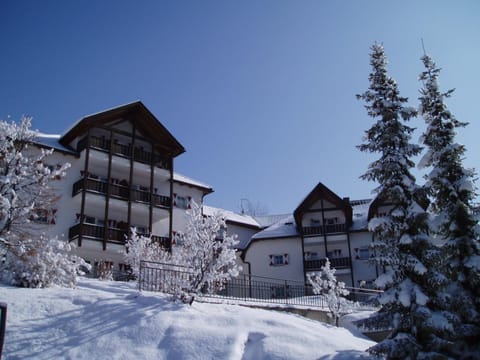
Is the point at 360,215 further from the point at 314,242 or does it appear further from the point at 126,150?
the point at 126,150

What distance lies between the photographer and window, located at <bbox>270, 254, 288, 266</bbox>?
145 feet

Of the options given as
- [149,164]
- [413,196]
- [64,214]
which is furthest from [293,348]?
[149,164]

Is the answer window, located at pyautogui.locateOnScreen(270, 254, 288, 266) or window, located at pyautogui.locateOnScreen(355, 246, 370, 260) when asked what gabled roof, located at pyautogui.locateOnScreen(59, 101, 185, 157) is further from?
window, located at pyautogui.locateOnScreen(355, 246, 370, 260)

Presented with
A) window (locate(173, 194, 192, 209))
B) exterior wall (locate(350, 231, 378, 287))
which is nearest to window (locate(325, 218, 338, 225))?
exterior wall (locate(350, 231, 378, 287))

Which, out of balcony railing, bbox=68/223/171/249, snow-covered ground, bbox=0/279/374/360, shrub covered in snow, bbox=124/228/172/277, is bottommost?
→ snow-covered ground, bbox=0/279/374/360

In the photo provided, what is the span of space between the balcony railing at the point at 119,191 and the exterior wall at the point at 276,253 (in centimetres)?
1151

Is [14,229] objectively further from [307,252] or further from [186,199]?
[307,252]

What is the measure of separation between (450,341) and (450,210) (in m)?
4.69

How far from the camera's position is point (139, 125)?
38.5m

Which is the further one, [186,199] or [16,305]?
[186,199]

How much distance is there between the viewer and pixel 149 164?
1481 inches

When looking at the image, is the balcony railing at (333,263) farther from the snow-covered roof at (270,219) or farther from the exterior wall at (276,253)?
the snow-covered roof at (270,219)

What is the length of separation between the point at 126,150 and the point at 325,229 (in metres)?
18.9

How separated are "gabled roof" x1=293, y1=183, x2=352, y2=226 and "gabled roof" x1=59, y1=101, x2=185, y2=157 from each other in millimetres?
12636
